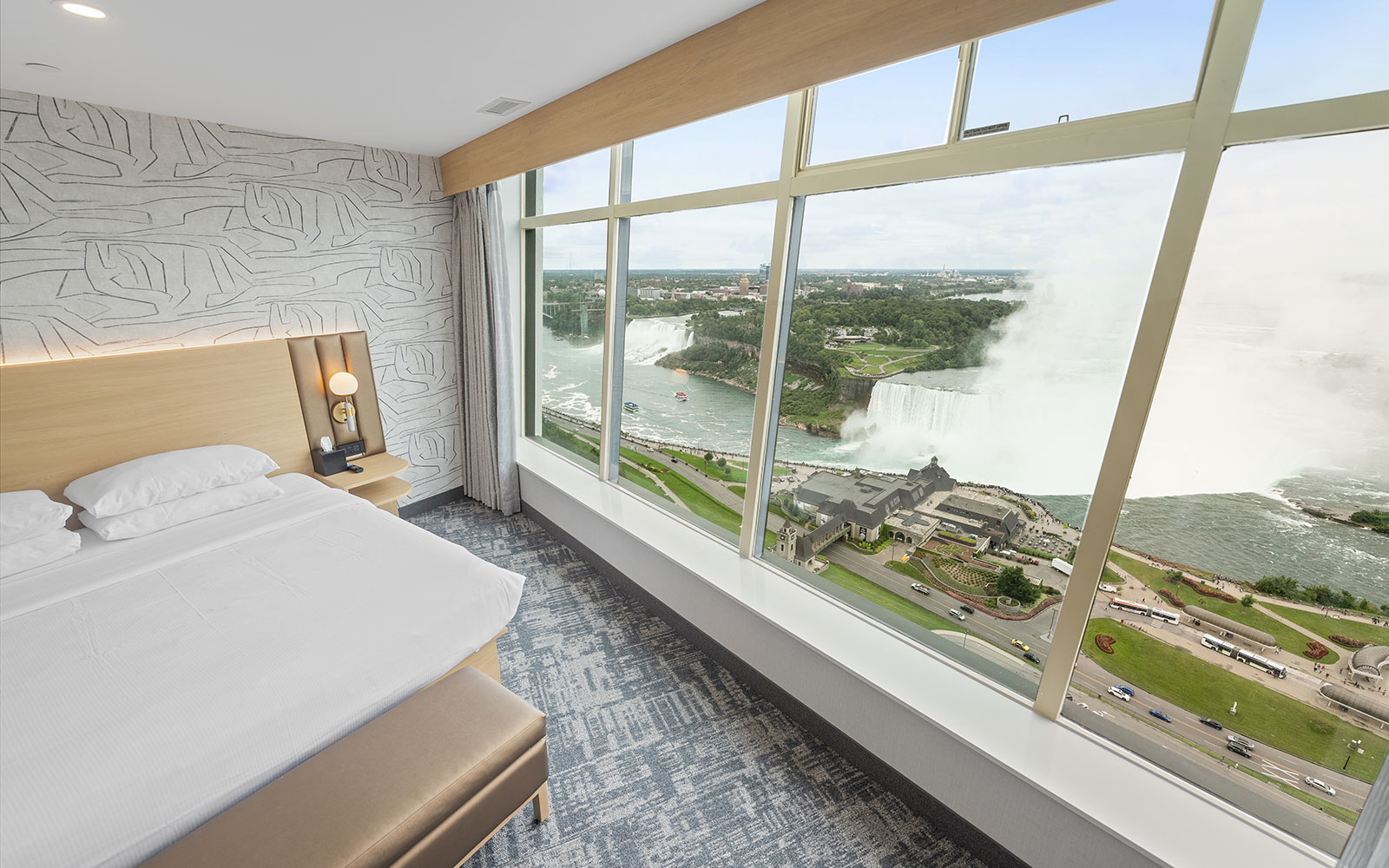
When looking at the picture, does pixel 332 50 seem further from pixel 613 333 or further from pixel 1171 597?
pixel 1171 597

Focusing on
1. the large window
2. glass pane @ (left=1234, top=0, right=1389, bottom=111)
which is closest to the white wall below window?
the large window

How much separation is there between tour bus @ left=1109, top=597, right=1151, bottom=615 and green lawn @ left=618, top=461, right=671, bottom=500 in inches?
79.2

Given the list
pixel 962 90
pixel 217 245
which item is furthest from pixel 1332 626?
pixel 217 245

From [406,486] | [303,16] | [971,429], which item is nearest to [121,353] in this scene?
[406,486]

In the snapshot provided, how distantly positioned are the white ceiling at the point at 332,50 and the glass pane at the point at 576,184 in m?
0.75

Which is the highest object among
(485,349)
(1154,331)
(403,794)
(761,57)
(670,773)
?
(761,57)

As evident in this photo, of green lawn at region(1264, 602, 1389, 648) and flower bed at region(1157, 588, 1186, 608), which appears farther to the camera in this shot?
flower bed at region(1157, 588, 1186, 608)

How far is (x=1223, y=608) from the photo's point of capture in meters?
1.34

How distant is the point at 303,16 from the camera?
144 cm

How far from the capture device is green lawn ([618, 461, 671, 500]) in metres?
3.06

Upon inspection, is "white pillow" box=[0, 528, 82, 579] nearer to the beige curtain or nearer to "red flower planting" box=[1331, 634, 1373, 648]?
the beige curtain

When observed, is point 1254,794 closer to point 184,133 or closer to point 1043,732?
point 1043,732

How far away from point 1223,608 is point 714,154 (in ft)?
7.77

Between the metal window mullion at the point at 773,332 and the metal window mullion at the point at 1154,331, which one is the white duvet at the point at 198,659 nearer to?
the metal window mullion at the point at 773,332
